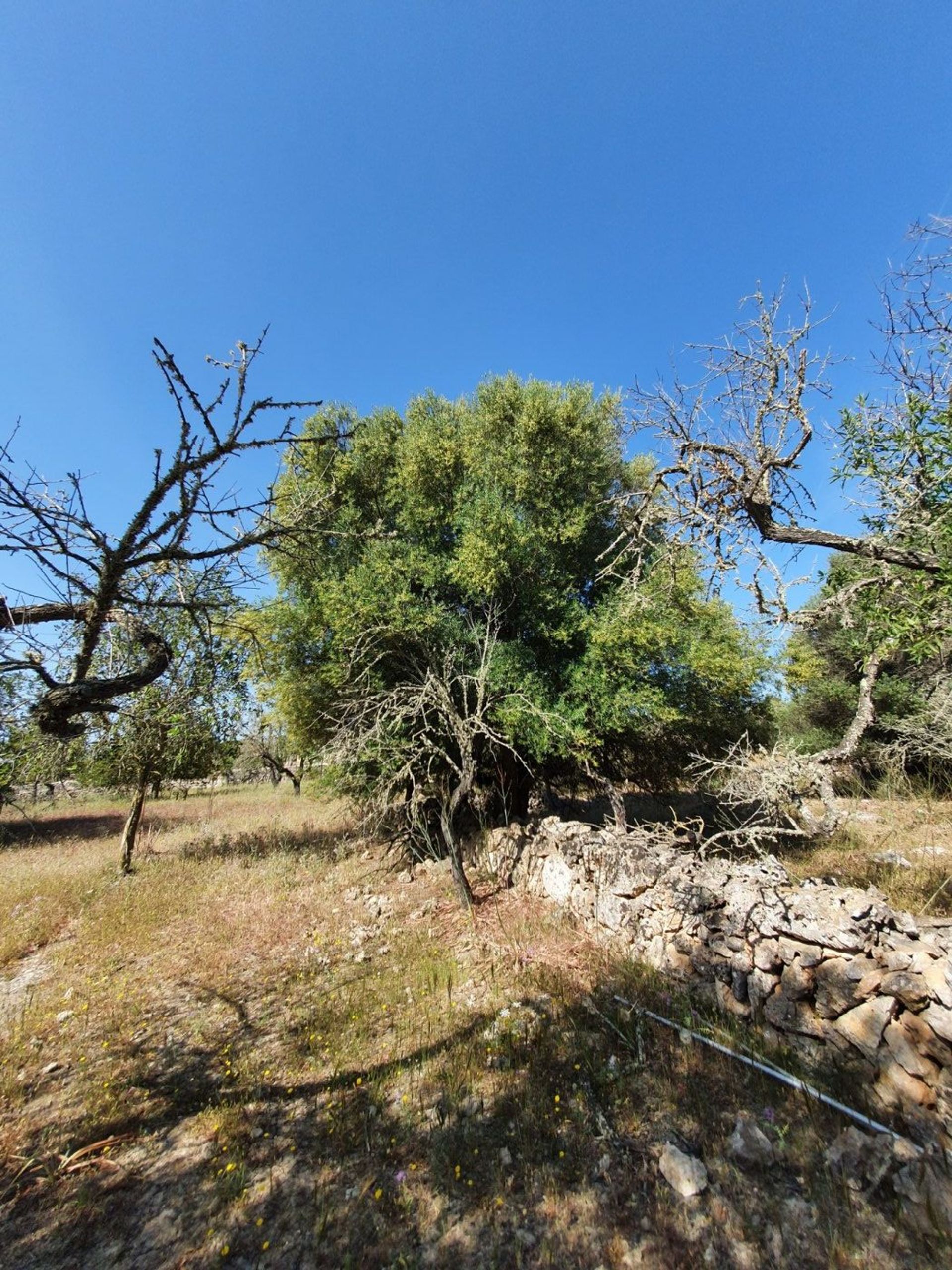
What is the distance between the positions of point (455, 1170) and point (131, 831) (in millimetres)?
11204

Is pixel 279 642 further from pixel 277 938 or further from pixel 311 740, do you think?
pixel 277 938

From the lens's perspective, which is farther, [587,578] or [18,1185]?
[587,578]

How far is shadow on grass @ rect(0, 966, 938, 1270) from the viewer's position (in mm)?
2895

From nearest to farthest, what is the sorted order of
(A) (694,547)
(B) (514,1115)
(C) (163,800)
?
(B) (514,1115)
(A) (694,547)
(C) (163,800)

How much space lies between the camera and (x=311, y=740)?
39.4 ft

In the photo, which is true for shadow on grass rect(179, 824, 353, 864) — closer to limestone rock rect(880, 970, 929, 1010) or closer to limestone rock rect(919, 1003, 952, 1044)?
limestone rock rect(880, 970, 929, 1010)

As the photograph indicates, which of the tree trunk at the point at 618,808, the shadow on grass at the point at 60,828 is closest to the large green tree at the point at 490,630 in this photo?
the tree trunk at the point at 618,808

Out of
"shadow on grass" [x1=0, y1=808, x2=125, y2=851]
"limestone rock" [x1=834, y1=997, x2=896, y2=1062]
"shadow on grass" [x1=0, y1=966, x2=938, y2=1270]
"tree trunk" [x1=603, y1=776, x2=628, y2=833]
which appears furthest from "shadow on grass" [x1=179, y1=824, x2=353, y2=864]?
"limestone rock" [x1=834, y1=997, x2=896, y2=1062]

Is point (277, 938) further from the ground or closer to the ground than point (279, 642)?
closer to the ground

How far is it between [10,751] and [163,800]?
29196mm

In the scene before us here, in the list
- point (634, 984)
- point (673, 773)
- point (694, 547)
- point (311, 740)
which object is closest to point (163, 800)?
point (311, 740)

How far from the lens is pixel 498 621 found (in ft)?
35.3

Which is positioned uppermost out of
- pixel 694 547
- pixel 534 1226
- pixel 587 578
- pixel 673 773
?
pixel 587 578

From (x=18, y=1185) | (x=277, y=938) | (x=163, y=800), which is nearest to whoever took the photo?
(x=18, y=1185)
